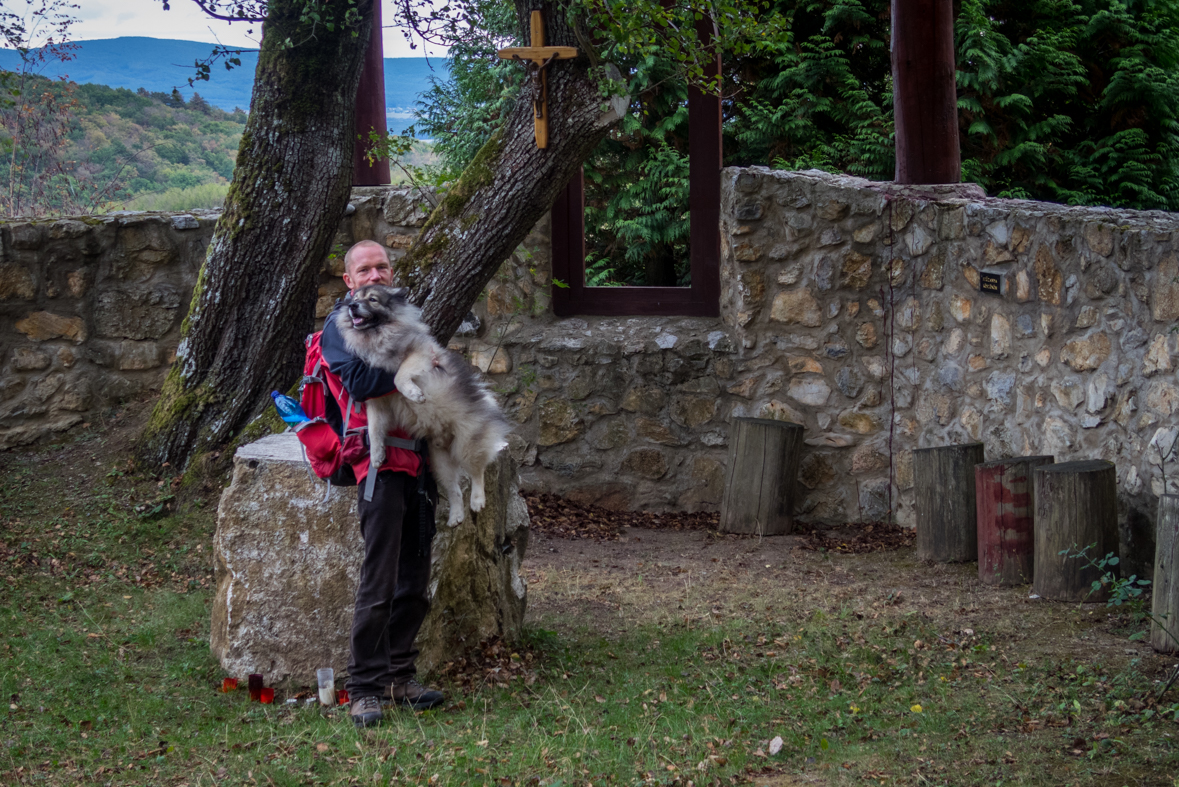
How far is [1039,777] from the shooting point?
108 inches

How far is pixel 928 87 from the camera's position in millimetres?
6172

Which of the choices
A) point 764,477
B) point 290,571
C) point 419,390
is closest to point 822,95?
point 764,477

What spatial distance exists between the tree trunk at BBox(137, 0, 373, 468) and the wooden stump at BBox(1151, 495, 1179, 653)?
439 centimetres

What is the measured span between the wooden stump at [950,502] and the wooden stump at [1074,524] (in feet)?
2.40

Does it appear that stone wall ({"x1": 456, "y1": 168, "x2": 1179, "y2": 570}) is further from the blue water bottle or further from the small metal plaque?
the blue water bottle

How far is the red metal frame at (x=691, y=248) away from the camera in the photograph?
22.1 ft

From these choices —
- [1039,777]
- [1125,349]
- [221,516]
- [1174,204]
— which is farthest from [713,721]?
[1174,204]

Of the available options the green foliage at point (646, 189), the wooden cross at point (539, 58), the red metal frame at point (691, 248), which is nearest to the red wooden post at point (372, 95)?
the red metal frame at point (691, 248)

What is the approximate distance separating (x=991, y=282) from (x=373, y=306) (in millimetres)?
3533

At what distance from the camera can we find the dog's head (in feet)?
10.3

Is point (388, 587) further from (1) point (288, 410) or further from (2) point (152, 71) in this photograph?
(2) point (152, 71)

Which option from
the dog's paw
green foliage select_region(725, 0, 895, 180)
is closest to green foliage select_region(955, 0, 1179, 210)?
green foliage select_region(725, 0, 895, 180)

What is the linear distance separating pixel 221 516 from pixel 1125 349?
3816 mm

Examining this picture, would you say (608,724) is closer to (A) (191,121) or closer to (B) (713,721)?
(B) (713,721)
